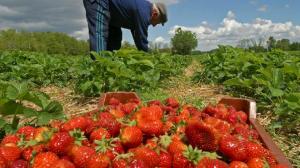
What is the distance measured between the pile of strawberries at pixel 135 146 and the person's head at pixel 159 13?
16.2 ft

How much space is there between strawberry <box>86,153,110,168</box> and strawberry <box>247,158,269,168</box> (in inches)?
26.1

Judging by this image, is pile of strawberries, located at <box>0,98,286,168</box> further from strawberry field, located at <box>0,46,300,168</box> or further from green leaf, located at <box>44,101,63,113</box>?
green leaf, located at <box>44,101,63,113</box>

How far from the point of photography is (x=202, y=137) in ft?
6.70

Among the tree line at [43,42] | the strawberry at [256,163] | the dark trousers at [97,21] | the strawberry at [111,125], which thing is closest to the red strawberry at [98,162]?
the strawberry at [111,125]

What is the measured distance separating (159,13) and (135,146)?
534 centimetres

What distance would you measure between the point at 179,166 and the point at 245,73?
16.8 feet

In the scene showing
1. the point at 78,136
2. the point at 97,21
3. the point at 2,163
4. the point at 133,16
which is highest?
the point at 133,16

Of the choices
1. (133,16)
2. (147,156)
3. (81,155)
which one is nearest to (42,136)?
(81,155)

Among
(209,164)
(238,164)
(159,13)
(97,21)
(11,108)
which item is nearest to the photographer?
(209,164)

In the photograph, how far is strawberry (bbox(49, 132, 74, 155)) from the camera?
77.5 inches

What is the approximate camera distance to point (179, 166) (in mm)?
1866

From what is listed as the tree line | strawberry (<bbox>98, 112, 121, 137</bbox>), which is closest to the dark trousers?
strawberry (<bbox>98, 112, 121, 137</bbox>)

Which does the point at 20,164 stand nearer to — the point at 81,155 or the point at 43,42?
the point at 81,155

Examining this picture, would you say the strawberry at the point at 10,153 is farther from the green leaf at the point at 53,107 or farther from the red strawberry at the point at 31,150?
the green leaf at the point at 53,107
